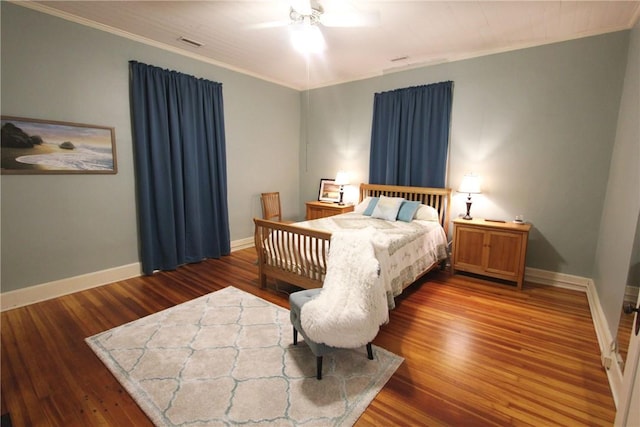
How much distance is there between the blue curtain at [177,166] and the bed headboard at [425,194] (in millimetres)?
2406

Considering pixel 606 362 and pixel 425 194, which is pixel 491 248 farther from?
pixel 606 362

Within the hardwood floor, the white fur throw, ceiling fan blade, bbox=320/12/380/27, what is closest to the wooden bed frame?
the hardwood floor

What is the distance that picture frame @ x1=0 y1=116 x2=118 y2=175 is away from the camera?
2777 mm

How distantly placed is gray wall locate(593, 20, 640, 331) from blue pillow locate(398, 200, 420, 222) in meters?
1.89

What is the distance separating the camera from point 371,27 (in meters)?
3.10

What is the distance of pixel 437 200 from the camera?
419 centimetres

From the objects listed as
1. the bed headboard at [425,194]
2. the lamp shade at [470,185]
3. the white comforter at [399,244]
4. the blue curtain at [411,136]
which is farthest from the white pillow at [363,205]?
the lamp shade at [470,185]

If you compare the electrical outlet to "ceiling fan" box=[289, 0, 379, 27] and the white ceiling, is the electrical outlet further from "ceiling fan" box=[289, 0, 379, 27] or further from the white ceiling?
"ceiling fan" box=[289, 0, 379, 27]

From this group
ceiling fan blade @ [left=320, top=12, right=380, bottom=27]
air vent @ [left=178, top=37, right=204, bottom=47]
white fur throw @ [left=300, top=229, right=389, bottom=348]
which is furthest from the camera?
air vent @ [left=178, top=37, right=204, bottom=47]

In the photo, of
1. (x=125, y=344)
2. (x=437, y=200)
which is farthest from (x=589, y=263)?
(x=125, y=344)

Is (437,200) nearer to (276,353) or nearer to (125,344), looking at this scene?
(276,353)

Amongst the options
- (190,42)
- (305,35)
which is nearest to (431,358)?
(305,35)

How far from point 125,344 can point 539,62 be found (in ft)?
16.8

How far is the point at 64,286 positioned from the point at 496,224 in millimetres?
4940
